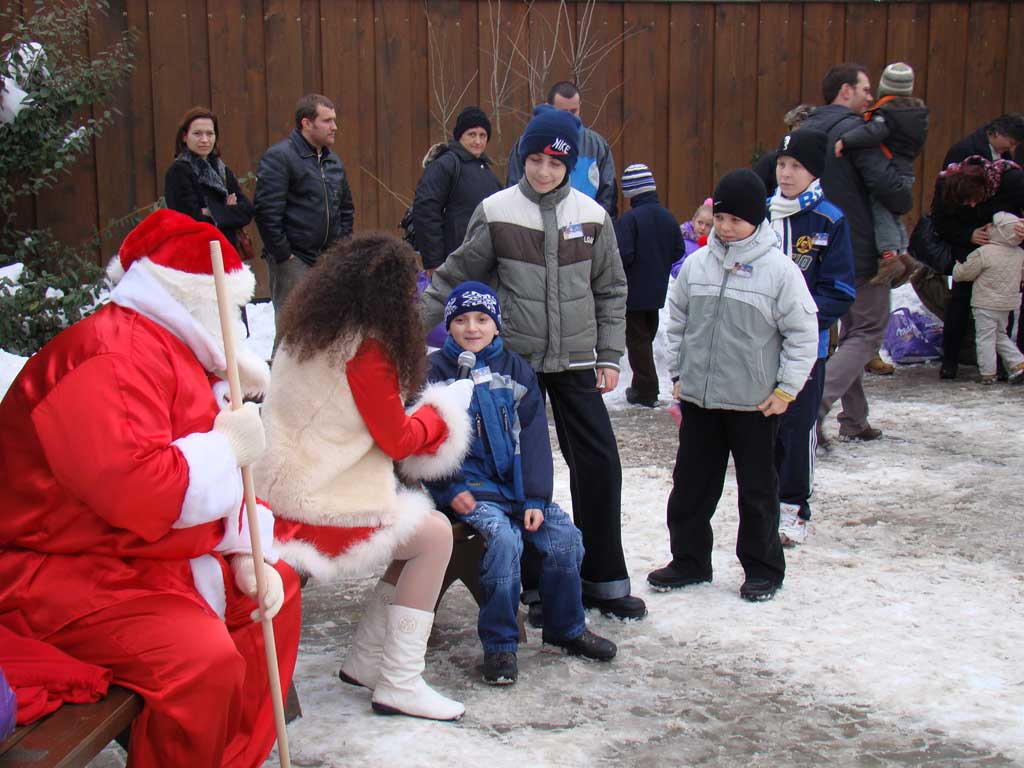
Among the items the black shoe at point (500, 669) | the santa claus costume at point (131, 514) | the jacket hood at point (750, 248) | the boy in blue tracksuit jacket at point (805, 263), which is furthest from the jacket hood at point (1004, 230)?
the santa claus costume at point (131, 514)

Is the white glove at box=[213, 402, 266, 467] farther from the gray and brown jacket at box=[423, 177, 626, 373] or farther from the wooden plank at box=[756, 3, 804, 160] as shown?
the wooden plank at box=[756, 3, 804, 160]

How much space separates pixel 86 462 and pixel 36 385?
0.27 m

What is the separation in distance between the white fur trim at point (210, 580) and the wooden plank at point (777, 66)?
9150mm

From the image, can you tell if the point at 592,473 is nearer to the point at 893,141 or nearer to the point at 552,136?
the point at 552,136

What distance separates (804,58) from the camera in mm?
11289

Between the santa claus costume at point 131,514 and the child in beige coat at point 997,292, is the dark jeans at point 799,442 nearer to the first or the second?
the santa claus costume at point 131,514

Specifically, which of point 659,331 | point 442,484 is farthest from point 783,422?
point 659,331

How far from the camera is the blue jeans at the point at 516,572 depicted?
403 centimetres

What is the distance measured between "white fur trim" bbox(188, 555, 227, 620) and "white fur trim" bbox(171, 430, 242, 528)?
0.15m

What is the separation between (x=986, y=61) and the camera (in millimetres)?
11656

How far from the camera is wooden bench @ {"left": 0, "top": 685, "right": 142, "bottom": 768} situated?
2471 mm

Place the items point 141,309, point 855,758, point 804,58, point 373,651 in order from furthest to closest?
point 804,58 → point 373,651 → point 855,758 → point 141,309

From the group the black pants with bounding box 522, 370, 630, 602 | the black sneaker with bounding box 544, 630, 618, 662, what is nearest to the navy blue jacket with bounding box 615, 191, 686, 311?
the black pants with bounding box 522, 370, 630, 602

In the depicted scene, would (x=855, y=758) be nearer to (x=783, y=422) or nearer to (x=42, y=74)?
(x=783, y=422)
